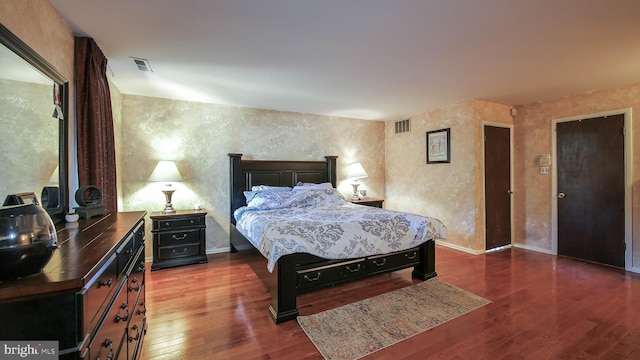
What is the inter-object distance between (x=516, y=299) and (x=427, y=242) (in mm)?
967

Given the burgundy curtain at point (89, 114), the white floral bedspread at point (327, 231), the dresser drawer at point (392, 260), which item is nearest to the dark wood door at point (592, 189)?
the white floral bedspread at point (327, 231)

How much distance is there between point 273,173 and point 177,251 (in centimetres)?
182

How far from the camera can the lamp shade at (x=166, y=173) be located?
3.62 meters

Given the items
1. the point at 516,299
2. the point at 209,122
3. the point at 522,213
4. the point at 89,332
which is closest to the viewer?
the point at 89,332

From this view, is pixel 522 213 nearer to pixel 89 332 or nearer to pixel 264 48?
pixel 264 48

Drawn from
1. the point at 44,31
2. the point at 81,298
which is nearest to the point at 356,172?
the point at 44,31

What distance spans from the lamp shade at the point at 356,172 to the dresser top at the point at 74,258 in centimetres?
385

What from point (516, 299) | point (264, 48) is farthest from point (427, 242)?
point (264, 48)

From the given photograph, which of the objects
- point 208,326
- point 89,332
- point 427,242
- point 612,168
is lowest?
point 208,326

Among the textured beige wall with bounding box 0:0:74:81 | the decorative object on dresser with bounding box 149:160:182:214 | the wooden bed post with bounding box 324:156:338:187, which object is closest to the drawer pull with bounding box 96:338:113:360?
the textured beige wall with bounding box 0:0:74:81

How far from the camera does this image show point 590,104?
3758 mm

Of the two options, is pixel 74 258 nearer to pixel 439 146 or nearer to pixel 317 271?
pixel 317 271

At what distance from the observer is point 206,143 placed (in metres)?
4.20

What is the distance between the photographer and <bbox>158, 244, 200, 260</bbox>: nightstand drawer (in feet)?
11.7
